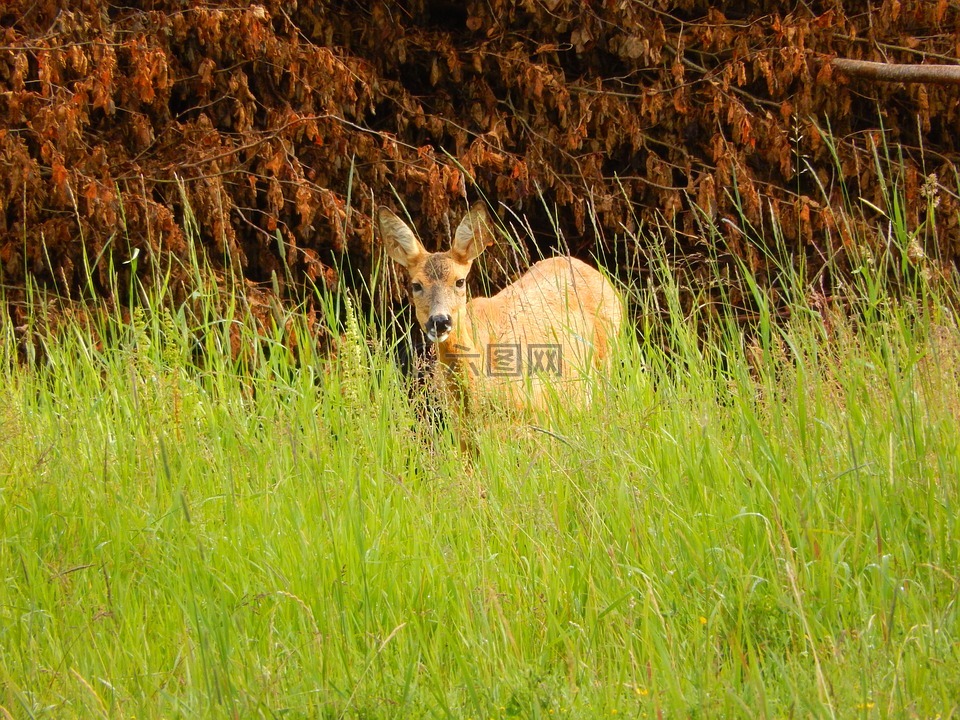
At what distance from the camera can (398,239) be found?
6.39 meters

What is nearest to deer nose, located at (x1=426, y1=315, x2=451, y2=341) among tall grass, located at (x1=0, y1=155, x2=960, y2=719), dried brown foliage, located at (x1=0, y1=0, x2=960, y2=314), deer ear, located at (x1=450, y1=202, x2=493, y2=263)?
deer ear, located at (x1=450, y1=202, x2=493, y2=263)

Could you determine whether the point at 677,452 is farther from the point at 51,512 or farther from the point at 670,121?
the point at 670,121

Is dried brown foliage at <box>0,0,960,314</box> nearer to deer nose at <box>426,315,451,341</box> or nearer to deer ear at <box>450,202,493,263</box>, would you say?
deer ear at <box>450,202,493,263</box>

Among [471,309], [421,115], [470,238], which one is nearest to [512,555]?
[471,309]

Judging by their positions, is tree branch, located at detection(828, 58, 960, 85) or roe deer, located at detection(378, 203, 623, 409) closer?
roe deer, located at detection(378, 203, 623, 409)

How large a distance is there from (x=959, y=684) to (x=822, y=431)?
1.10m

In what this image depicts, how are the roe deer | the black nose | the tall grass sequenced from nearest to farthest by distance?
the tall grass → the roe deer → the black nose

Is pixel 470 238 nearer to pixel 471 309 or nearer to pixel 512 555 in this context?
pixel 471 309

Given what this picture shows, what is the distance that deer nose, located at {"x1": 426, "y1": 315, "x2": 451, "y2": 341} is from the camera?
5.86 meters

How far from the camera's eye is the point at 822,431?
3.23m

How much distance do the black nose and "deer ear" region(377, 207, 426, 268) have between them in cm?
59

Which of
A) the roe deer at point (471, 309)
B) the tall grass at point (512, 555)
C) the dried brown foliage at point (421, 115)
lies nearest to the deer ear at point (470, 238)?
the roe deer at point (471, 309)

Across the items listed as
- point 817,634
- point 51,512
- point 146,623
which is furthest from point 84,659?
point 817,634

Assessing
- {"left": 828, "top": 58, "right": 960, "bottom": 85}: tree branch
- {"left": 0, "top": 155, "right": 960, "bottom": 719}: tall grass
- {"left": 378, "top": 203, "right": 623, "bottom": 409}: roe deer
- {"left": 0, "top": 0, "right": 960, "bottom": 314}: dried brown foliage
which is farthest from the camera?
{"left": 828, "top": 58, "right": 960, "bottom": 85}: tree branch
